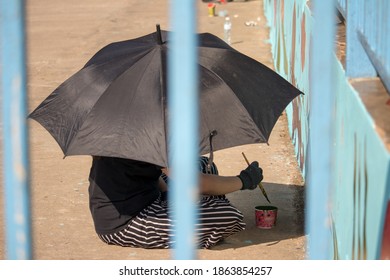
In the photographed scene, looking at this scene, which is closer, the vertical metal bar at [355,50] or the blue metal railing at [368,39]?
the blue metal railing at [368,39]

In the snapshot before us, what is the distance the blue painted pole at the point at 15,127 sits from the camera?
6.48ft

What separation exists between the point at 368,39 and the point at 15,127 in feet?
6.43

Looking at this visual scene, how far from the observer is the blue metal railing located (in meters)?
3.33

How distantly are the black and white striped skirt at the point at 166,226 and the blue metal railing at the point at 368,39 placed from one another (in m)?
1.32

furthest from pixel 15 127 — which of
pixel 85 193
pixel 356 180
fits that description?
pixel 85 193

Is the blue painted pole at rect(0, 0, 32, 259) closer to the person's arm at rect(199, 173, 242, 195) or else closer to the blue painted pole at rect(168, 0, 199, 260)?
the blue painted pole at rect(168, 0, 199, 260)

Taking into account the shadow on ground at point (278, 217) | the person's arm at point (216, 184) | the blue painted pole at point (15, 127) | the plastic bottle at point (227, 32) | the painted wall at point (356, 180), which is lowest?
the shadow on ground at point (278, 217)

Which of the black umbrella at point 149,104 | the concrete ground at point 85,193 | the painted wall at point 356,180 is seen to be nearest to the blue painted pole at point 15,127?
the concrete ground at point 85,193

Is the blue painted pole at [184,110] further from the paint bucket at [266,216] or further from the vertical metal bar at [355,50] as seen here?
the paint bucket at [266,216]

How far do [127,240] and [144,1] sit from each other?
12686 millimetres

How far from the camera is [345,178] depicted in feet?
13.0

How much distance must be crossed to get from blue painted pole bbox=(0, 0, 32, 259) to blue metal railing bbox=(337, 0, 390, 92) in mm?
1652

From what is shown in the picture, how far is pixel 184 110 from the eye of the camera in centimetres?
191

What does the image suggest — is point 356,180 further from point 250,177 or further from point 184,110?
point 184,110
